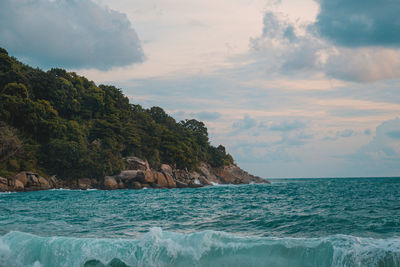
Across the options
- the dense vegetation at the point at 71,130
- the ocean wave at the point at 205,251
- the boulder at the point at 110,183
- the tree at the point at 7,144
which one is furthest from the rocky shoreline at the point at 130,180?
the ocean wave at the point at 205,251

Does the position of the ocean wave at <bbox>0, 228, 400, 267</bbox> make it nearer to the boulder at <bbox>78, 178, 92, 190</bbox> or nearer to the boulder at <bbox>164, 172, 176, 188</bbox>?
the boulder at <bbox>78, 178, 92, 190</bbox>

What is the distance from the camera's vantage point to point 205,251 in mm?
7449

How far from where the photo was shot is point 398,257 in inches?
250

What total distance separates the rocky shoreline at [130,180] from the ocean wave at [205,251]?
120ft

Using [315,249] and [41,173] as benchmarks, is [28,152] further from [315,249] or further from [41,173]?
[315,249]

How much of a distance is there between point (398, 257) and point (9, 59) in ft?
214

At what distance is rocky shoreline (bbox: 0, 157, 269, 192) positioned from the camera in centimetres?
4274

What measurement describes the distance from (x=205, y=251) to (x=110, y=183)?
4731 cm

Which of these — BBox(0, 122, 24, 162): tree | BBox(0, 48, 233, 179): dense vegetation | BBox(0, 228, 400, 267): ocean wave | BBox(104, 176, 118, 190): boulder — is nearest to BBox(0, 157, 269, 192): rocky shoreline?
BBox(104, 176, 118, 190): boulder

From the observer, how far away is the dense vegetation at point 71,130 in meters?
49.5

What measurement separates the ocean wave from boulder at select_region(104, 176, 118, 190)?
147 ft

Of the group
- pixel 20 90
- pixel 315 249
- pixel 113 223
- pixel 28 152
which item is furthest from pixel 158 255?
pixel 20 90

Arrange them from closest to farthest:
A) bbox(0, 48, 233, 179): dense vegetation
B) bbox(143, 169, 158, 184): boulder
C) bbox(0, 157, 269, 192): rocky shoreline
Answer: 1. bbox(0, 157, 269, 192): rocky shoreline
2. bbox(0, 48, 233, 179): dense vegetation
3. bbox(143, 169, 158, 184): boulder

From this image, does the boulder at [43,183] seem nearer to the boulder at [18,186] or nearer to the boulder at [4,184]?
the boulder at [18,186]
